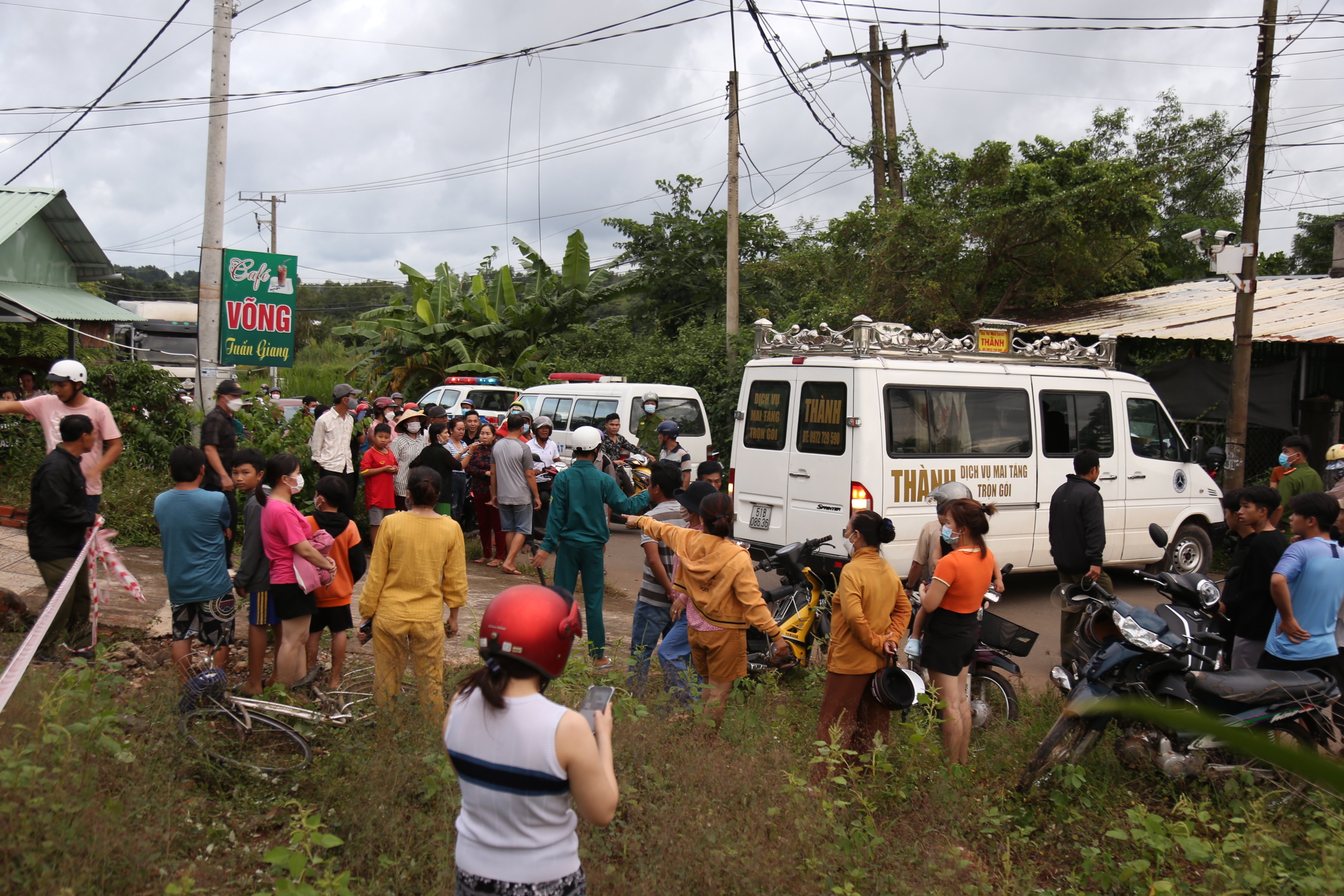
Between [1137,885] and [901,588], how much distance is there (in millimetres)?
1619

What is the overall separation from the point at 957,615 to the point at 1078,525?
2.44 m

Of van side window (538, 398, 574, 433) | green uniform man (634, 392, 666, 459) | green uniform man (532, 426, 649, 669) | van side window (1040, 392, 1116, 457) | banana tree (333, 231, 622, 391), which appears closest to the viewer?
green uniform man (532, 426, 649, 669)

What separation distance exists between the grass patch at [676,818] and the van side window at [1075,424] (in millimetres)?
5048

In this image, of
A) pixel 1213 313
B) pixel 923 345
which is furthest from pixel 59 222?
pixel 1213 313

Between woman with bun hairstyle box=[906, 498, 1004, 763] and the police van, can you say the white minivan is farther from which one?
woman with bun hairstyle box=[906, 498, 1004, 763]

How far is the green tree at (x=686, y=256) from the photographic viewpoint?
2439 cm

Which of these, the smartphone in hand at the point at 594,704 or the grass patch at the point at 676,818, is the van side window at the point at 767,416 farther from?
the smartphone in hand at the point at 594,704

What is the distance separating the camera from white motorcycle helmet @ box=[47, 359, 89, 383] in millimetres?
6129

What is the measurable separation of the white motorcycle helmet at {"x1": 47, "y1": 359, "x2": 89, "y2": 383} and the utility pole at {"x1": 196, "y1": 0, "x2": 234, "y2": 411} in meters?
3.13

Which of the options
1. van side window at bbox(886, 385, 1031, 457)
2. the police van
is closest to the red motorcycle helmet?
the police van

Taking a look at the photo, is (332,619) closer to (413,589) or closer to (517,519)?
(413,589)

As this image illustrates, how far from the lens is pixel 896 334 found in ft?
28.6

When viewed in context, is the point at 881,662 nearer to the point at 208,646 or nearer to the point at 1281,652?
the point at 1281,652

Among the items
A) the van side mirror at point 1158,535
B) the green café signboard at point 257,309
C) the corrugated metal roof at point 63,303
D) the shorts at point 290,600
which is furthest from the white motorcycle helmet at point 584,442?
the corrugated metal roof at point 63,303
